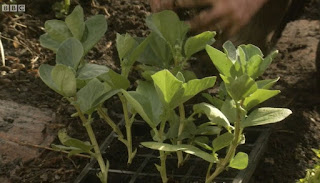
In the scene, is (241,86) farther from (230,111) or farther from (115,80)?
(115,80)

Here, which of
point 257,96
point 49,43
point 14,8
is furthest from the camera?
point 14,8

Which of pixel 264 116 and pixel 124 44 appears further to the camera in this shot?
pixel 124 44

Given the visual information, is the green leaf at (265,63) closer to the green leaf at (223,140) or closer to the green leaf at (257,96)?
the green leaf at (257,96)

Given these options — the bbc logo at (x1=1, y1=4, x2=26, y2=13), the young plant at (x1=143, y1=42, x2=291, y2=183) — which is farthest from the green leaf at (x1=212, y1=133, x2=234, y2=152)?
the bbc logo at (x1=1, y1=4, x2=26, y2=13)

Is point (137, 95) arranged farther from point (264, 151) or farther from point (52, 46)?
point (264, 151)

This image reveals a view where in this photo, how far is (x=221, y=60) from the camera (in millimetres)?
1494

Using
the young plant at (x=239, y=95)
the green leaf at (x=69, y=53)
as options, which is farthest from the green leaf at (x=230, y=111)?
the green leaf at (x=69, y=53)

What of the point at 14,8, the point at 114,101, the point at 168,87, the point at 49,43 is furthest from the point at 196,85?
the point at 14,8

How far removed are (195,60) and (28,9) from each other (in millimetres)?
752

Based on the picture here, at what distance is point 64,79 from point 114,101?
0.77m

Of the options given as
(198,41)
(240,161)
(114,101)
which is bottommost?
(114,101)

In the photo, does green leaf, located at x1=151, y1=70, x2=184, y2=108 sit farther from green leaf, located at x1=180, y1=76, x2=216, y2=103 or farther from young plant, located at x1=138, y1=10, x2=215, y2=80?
young plant, located at x1=138, y1=10, x2=215, y2=80

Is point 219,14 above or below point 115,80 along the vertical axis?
above

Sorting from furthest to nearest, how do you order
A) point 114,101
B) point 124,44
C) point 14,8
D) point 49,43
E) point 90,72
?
point 14,8 → point 114,101 → point 49,43 → point 124,44 → point 90,72
